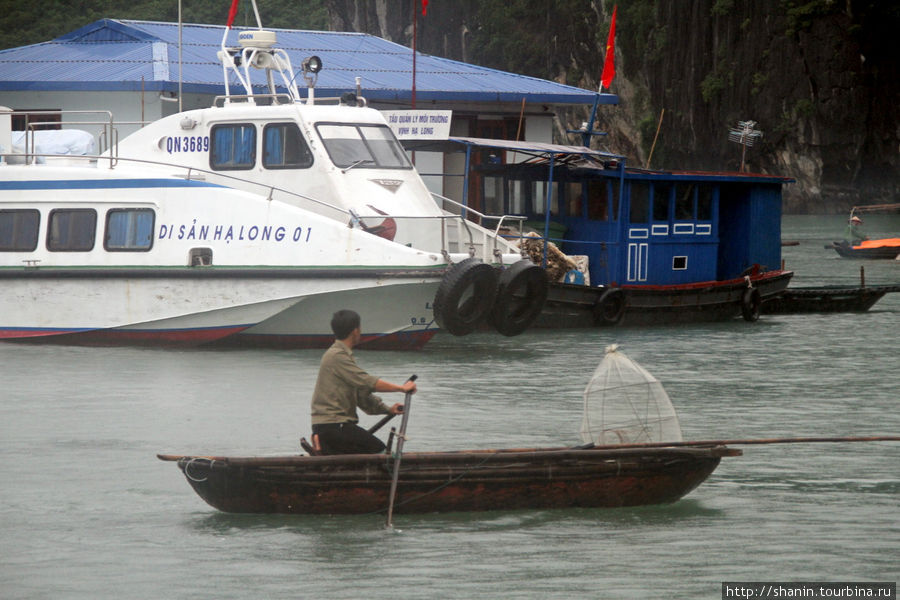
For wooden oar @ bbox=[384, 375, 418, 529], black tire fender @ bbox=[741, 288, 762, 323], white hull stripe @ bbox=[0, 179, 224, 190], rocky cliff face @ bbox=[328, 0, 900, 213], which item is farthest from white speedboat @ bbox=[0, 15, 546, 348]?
rocky cliff face @ bbox=[328, 0, 900, 213]

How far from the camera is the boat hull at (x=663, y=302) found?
840 inches

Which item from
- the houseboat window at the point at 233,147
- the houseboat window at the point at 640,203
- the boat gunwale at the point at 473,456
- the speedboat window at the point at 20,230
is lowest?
the boat gunwale at the point at 473,456

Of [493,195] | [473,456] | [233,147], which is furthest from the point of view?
[493,195]

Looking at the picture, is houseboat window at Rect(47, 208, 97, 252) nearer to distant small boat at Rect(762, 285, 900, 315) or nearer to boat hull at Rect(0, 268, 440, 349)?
boat hull at Rect(0, 268, 440, 349)

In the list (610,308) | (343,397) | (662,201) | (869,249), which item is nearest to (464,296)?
(610,308)

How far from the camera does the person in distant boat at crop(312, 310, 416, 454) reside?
30.9ft

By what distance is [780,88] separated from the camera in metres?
72.8

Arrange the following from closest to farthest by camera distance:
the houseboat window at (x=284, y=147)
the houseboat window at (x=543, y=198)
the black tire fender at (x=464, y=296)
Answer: the black tire fender at (x=464, y=296) → the houseboat window at (x=284, y=147) → the houseboat window at (x=543, y=198)

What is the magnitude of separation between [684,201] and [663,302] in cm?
212

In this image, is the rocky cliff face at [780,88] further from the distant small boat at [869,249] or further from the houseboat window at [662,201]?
the houseboat window at [662,201]

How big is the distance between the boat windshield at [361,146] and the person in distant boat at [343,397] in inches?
361

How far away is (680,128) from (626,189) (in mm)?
56589

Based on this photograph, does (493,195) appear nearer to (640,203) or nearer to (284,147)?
Answer: (640,203)

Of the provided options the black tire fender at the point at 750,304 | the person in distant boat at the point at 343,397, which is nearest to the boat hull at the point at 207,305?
the black tire fender at the point at 750,304
